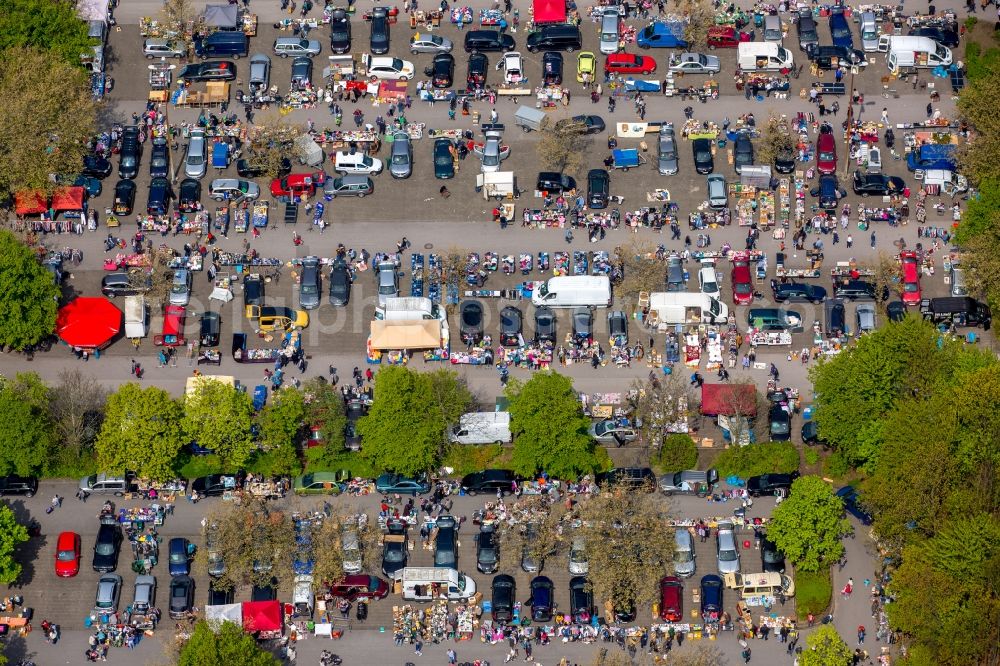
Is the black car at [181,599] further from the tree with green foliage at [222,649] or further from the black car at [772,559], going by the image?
the black car at [772,559]

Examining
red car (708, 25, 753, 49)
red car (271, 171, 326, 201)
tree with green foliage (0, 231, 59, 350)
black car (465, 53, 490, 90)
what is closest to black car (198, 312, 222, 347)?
tree with green foliage (0, 231, 59, 350)

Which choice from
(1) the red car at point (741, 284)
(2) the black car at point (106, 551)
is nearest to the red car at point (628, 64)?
(1) the red car at point (741, 284)

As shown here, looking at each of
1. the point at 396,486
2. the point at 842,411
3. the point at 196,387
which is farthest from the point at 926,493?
the point at 196,387

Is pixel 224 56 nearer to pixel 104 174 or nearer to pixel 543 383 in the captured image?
pixel 104 174

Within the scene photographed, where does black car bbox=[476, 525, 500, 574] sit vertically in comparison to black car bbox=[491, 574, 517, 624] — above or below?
above

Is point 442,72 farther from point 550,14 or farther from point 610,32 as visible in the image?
point 610,32

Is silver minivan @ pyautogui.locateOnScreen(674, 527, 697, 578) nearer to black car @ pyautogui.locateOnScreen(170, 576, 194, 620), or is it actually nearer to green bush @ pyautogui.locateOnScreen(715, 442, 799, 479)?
green bush @ pyautogui.locateOnScreen(715, 442, 799, 479)
